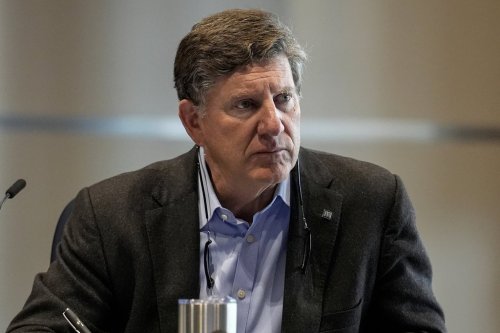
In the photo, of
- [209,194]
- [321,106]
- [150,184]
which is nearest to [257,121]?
[209,194]

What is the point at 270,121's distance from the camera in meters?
2.25

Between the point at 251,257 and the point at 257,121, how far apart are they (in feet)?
1.22

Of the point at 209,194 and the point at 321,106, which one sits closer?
the point at 209,194

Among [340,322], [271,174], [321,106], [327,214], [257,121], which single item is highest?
[257,121]

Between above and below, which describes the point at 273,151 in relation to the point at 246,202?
above

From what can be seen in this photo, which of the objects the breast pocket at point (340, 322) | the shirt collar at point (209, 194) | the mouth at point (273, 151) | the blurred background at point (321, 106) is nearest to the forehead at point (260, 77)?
the mouth at point (273, 151)

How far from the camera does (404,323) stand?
231cm

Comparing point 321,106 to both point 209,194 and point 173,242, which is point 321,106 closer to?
point 209,194

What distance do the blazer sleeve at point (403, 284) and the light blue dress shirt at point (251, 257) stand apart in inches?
10.4

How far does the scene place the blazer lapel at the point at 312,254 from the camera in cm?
228

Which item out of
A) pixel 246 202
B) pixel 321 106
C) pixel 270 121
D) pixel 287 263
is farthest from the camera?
pixel 321 106

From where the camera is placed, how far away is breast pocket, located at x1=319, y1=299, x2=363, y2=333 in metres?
2.28

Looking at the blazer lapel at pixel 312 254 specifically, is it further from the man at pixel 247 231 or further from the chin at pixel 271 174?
the chin at pixel 271 174

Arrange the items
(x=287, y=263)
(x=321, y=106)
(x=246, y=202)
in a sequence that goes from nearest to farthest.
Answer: (x=287, y=263)
(x=246, y=202)
(x=321, y=106)
